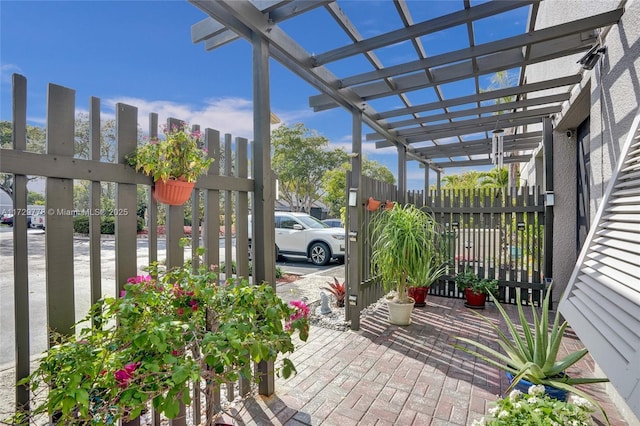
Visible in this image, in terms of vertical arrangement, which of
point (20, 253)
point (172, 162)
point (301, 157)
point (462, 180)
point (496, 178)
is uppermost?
point (301, 157)

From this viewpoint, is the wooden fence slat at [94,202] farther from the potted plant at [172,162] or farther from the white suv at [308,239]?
the white suv at [308,239]

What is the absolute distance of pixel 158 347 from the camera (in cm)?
113

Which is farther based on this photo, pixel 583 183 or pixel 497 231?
pixel 497 231

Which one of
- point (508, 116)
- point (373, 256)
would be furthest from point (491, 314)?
point (508, 116)

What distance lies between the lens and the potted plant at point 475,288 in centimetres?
442

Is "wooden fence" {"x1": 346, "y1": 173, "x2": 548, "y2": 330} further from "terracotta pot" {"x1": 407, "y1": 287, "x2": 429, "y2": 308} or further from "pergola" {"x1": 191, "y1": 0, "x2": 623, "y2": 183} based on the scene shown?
"pergola" {"x1": 191, "y1": 0, "x2": 623, "y2": 183}

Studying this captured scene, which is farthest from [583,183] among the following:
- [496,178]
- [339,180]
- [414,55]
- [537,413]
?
[339,180]

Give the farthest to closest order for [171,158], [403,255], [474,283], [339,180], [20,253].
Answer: [339,180]
[474,283]
[403,255]
[171,158]
[20,253]

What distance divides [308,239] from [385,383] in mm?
6212

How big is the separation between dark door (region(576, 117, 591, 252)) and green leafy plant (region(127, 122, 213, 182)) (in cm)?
407

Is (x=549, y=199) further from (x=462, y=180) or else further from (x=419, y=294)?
(x=462, y=180)

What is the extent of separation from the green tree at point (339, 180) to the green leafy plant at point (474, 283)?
6.20 metres

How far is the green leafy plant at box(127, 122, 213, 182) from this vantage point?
159 cm

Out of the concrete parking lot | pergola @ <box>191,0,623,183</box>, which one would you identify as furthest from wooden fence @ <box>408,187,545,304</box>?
the concrete parking lot
